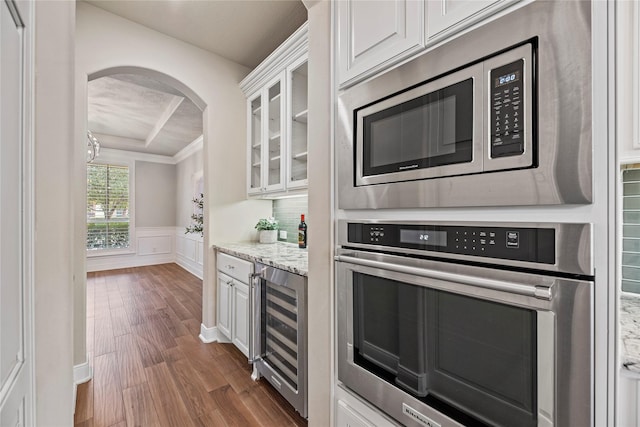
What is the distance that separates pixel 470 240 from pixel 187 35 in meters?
2.81

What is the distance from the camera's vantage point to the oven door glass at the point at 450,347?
717mm

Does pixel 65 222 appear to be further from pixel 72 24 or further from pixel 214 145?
pixel 214 145

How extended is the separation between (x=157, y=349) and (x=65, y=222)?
6.96 feet

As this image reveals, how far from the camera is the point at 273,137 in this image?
8.22 feet

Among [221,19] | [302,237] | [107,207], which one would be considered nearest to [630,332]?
[302,237]

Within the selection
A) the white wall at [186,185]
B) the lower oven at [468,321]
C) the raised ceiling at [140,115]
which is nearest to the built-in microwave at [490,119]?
the lower oven at [468,321]

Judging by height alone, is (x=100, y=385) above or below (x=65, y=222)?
below

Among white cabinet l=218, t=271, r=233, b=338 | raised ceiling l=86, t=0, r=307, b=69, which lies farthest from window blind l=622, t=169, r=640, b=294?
white cabinet l=218, t=271, r=233, b=338

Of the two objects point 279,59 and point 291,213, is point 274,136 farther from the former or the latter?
point 291,213

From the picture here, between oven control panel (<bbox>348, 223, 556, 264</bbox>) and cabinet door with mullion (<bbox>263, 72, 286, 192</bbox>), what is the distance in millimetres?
1497

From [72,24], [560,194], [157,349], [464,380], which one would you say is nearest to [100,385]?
[157,349]

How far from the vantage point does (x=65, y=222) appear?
34.6 inches

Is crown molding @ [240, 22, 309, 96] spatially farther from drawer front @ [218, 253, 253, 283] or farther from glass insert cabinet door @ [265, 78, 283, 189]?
drawer front @ [218, 253, 253, 283]

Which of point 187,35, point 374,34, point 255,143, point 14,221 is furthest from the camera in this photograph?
point 255,143
